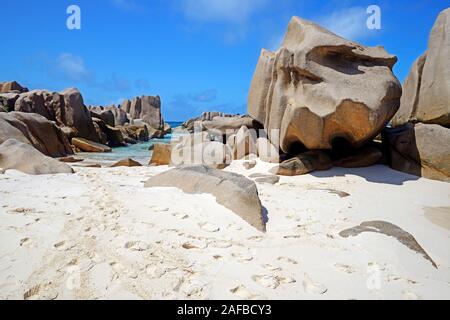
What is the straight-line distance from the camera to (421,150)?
18.9 feet

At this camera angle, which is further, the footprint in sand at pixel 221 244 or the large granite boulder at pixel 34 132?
the large granite boulder at pixel 34 132

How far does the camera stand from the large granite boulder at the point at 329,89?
514 cm

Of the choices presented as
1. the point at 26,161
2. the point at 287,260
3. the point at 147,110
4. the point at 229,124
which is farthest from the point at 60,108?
the point at 147,110

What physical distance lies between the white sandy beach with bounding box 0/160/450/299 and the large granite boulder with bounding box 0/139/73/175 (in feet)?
3.56

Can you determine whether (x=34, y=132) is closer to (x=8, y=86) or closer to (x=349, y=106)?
(x=349, y=106)

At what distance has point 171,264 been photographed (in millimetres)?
2039

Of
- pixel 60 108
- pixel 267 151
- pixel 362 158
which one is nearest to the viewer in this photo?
pixel 362 158

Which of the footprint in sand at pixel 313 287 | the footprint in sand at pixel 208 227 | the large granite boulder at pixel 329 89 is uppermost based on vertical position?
the large granite boulder at pixel 329 89

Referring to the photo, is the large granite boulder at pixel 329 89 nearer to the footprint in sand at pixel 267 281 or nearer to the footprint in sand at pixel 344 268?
the footprint in sand at pixel 344 268

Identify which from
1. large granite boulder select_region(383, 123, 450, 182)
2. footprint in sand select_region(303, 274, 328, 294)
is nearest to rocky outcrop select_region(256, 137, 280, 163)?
large granite boulder select_region(383, 123, 450, 182)

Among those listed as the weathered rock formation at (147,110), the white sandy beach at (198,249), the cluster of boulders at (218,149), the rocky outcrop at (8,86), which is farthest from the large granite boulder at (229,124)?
the weathered rock formation at (147,110)

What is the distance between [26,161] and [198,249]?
14.8ft

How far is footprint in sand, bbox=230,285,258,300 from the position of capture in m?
1.71

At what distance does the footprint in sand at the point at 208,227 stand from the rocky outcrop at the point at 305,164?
346 centimetres
